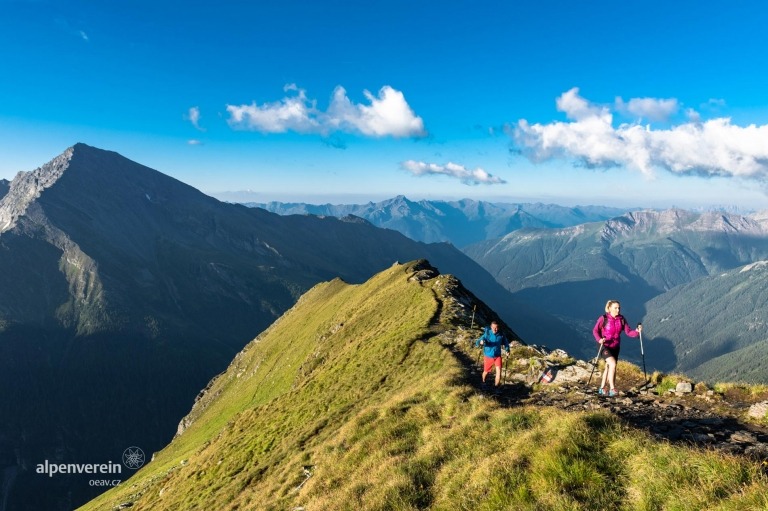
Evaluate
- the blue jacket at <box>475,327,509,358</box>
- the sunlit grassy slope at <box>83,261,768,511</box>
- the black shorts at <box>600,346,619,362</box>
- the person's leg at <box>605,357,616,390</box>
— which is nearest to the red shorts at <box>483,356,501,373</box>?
the blue jacket at <box>475,327,509,358</box>

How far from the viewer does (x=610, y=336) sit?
61.4ft

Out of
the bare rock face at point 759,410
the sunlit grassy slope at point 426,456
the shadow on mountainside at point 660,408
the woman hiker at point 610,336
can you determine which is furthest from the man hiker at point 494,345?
the bare rock face at point 759,410

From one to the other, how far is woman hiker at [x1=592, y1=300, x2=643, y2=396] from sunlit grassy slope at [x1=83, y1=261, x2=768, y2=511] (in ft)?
18.9

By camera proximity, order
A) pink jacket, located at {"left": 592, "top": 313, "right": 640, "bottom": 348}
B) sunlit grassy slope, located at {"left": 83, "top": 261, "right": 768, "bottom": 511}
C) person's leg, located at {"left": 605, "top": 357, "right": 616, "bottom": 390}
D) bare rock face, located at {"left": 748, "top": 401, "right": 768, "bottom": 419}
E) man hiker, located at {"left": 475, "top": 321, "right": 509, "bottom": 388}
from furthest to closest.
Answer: man hiker, located at {"left": 475, "top": 321, "right": 509, "bottom": 388}, pink jacket, located at {"left": 592, "top": 313, "right": 640, "bottom": 348}, person's leg, located at {"left": 605, "top": 357, "right": 616, "bottom": 390}, bare rock face, located at {"left": 748, "top": 401, "right": 768, "bottom": 419}, sunlit grassy slope, located at {"left": 83, "top": 261, "right": 768, "bottom": 511}

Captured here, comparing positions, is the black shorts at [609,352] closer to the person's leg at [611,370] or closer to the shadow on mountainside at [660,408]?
the person's leg at [611,370]

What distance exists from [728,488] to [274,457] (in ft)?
74.7

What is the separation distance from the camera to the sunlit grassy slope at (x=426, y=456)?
902cm

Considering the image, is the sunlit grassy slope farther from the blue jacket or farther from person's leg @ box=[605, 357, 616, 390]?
person's leg @ box=[605, 357, 616, 390]

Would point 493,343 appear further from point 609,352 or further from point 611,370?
point 611,370

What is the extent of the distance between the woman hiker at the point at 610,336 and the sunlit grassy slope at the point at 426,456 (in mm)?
5751

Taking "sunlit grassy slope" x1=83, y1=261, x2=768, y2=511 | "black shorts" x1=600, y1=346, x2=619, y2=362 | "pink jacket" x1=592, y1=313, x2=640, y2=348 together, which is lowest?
"sunlit grassy slope" x1=83, y1=261, x2=768, y2=511

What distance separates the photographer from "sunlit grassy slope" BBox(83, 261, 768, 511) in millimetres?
9023

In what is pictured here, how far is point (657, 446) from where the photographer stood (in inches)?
391

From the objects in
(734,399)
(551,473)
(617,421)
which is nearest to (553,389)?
(734,399)
